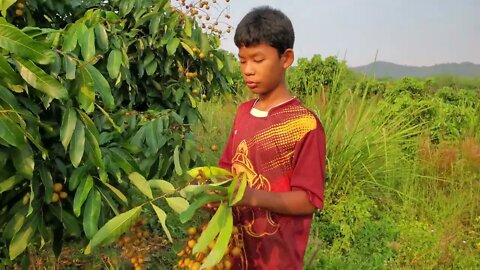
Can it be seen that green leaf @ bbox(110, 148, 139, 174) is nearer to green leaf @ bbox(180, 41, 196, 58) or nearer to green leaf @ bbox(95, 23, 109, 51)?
green leaf @ bbox(95, 23, 109, 51)

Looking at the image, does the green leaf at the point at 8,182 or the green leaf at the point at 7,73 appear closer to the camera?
the green leaf at the point at 7,73

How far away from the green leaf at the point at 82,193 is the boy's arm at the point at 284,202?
481 mm

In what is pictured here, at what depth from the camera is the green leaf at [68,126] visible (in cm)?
138

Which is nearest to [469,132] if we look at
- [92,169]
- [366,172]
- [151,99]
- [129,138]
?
[366,172]

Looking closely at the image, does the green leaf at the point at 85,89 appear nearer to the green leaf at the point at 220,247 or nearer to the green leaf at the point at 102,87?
the green leaf at the point at 102,87

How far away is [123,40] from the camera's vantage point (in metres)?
2.21

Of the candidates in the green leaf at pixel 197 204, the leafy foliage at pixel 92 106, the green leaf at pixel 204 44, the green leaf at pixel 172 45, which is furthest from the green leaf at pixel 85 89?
the green leaf at pixel 204 44

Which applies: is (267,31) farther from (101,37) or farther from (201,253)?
(101,37)

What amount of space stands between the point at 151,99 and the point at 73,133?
Answer: 1077 millimetres

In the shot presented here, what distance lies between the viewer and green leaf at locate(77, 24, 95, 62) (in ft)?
5.88

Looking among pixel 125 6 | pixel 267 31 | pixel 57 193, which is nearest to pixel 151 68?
pixel 125 6

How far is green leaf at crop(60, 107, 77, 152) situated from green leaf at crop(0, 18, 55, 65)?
19 cm

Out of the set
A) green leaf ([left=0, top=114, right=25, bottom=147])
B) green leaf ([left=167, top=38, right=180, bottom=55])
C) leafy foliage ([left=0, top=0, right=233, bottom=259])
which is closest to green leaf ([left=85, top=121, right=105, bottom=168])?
leafy foliage ([left=0, top=0, right=233, bottom=259])

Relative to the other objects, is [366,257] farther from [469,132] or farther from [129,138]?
[469,132]
